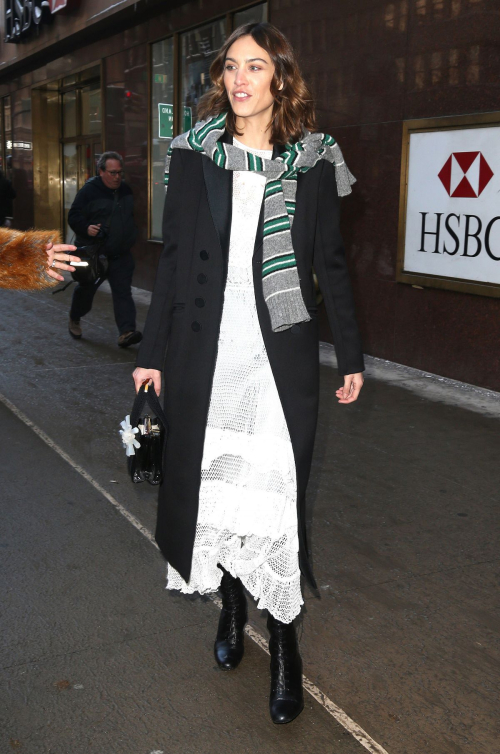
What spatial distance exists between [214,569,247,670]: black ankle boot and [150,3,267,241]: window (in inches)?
351

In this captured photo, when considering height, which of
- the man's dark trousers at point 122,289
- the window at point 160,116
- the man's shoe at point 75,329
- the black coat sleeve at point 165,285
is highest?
the window at point 160,116

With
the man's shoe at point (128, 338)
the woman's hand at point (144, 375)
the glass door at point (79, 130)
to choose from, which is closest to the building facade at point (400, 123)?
the man's shoe at point (128, 338)

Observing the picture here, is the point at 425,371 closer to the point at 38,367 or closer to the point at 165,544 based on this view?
the point at 38,367

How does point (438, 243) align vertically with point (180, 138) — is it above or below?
below

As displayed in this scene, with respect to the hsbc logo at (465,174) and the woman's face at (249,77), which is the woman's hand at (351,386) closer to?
the woman's face at (249,77)

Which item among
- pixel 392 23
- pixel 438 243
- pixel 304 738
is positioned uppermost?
pixel 392 23

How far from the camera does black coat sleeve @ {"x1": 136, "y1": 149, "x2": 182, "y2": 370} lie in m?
2.65

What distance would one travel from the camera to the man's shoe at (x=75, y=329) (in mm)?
9031

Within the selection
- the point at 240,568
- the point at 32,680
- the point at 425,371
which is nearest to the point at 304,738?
the point at 240,568

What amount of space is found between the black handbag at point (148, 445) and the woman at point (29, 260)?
0.69m

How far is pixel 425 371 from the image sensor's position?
770 cm

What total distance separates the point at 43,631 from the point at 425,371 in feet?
17.2

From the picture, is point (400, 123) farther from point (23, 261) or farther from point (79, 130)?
point (79, 130)

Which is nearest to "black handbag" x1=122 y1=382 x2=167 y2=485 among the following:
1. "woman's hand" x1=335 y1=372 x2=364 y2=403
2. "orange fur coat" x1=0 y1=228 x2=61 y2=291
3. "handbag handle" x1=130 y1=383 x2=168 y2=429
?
"handbag handle" x1=130 y1=383 x2=168 y2=429
